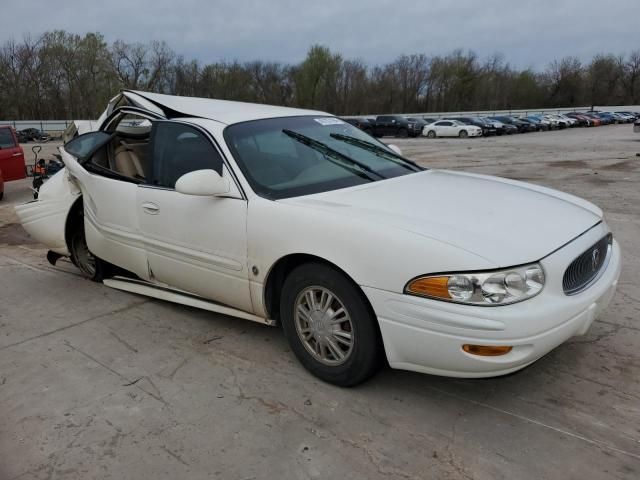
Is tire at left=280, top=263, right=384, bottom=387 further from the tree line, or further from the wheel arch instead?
the tree line

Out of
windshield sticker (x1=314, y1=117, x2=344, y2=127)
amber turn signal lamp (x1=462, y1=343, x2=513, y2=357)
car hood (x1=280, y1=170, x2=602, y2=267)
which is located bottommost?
amber turn signal lamp (x1=462, y1=343, x2=513, y2=357)

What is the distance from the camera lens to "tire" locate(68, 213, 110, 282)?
5047 millimetres

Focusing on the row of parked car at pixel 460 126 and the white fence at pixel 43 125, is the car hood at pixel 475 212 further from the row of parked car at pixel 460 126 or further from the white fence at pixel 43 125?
the white fence at pixel 43 125

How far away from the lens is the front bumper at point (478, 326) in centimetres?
240

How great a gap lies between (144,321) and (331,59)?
8822 cm

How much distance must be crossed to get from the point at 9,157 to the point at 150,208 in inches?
396

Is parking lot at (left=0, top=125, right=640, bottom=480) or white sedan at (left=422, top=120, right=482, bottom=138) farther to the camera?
white sedan at (left=422, top=120, right=482, bottom=138)

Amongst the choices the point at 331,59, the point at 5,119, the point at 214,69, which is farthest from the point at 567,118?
the point at 5,119

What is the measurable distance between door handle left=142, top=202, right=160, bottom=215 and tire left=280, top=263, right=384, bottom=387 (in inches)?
51.5

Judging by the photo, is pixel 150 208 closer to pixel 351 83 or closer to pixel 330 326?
pixel 330 326

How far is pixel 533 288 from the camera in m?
2.49

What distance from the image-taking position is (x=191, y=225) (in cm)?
355

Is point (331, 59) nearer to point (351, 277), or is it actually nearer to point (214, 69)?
point (214, 69)

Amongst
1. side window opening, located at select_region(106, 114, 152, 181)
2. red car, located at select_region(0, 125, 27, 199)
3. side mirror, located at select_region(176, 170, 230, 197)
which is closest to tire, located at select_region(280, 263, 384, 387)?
side mirror, located at select_region(176, 170, 230, 197)
